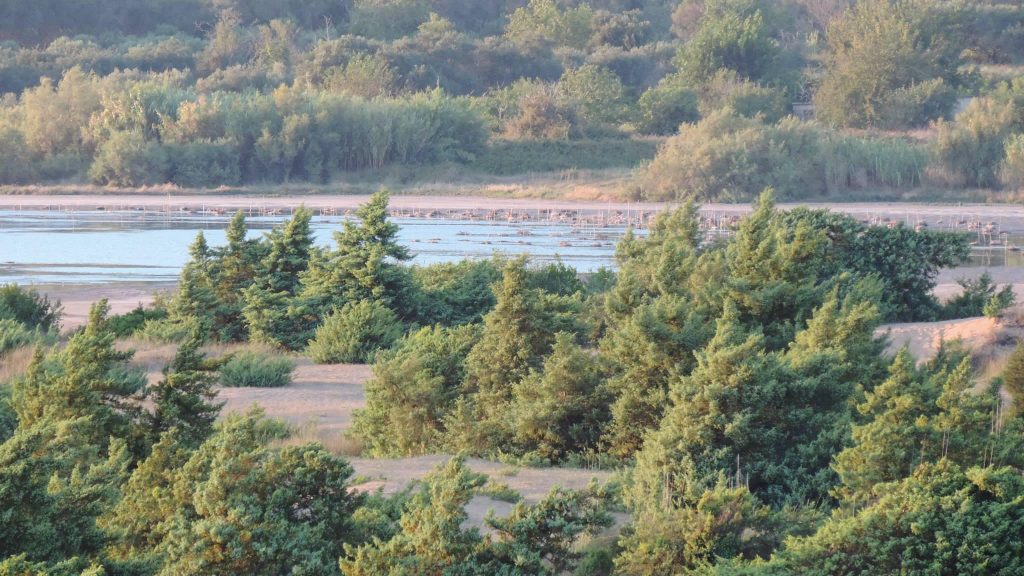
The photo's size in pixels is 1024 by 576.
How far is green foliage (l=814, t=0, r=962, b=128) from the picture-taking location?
213 ft

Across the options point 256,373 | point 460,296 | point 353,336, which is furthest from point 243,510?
point 460,296

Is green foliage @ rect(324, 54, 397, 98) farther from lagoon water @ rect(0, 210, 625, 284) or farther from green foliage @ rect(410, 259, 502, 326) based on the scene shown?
green foliage @ rect(410, 259, 502, 326)

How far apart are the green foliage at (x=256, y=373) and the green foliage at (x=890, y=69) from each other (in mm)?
52046

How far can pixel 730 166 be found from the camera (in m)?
51.3

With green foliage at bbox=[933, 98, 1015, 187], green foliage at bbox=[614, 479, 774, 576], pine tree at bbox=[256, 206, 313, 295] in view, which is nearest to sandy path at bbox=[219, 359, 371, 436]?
pine tree at bbox=[256, 206, 313, 295]

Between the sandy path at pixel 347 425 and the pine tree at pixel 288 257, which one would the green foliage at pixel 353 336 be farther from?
the pine tree at pixel 288 257

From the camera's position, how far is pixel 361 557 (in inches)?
323

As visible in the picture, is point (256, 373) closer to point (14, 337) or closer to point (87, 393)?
point (14, 337)

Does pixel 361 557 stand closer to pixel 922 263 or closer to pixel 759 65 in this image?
pixel 922 263

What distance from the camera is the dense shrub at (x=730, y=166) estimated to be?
51000 millimetres

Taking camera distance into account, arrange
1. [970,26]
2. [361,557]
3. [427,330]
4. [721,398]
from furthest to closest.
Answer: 1. [970,26]
2. [427,330]
3. [721,398]
4. [361,557]

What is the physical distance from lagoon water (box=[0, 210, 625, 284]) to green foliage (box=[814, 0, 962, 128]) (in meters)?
26.8

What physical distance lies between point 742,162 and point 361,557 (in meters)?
43.9

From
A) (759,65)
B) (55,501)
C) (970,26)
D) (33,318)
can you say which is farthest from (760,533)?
(970,26)
